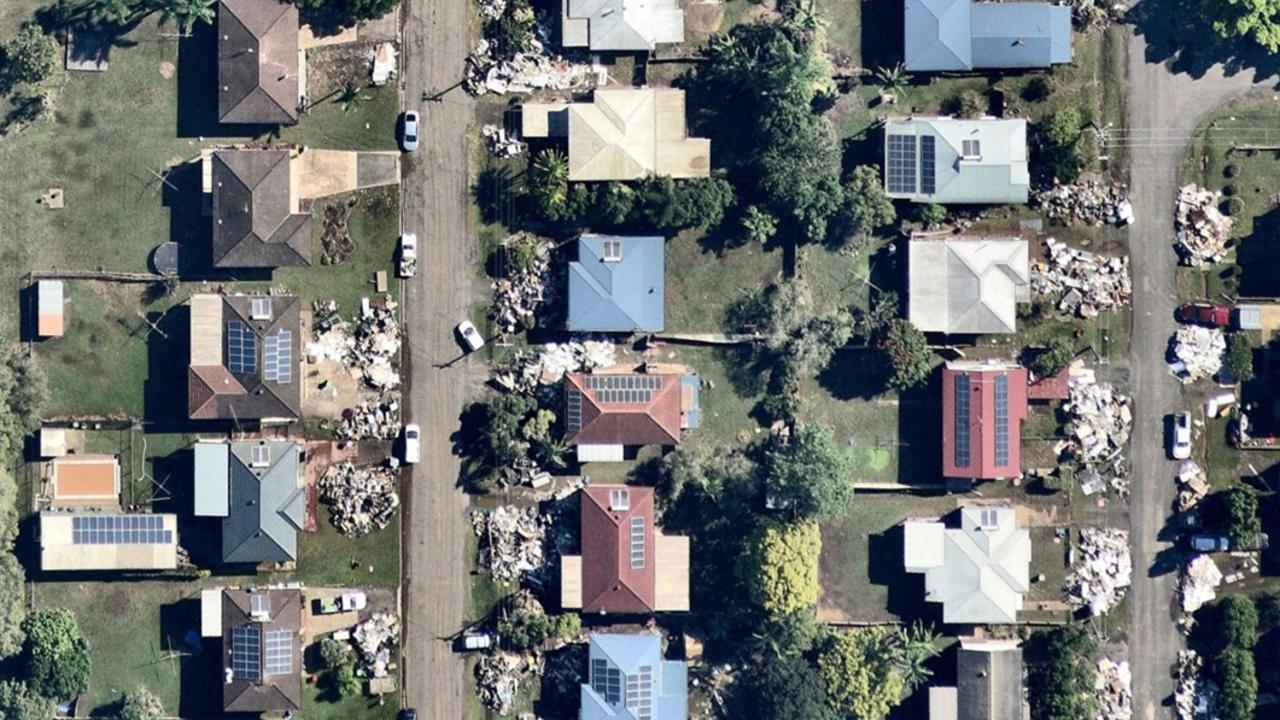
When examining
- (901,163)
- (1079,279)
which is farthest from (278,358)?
(1079,279)

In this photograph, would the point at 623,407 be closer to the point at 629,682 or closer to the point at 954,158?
the point at 629,682

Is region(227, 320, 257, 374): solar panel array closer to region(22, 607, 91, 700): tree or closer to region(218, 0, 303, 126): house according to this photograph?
region(218, 0, 303, 126): house

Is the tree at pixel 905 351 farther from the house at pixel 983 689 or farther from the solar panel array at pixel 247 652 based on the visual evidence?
the solar panel array at pixel 247 652

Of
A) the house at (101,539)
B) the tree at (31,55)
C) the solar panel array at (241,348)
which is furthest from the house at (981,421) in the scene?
the tree at (31,55)

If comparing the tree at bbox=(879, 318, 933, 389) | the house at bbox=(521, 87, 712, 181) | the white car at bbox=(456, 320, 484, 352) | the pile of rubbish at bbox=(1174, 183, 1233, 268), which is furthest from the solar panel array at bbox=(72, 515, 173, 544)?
the pile of rubbish at bbox=(1174, 183, 1233, 268)

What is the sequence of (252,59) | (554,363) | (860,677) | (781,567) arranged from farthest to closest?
(554,363), (860,677), (252,59), (781,567)
